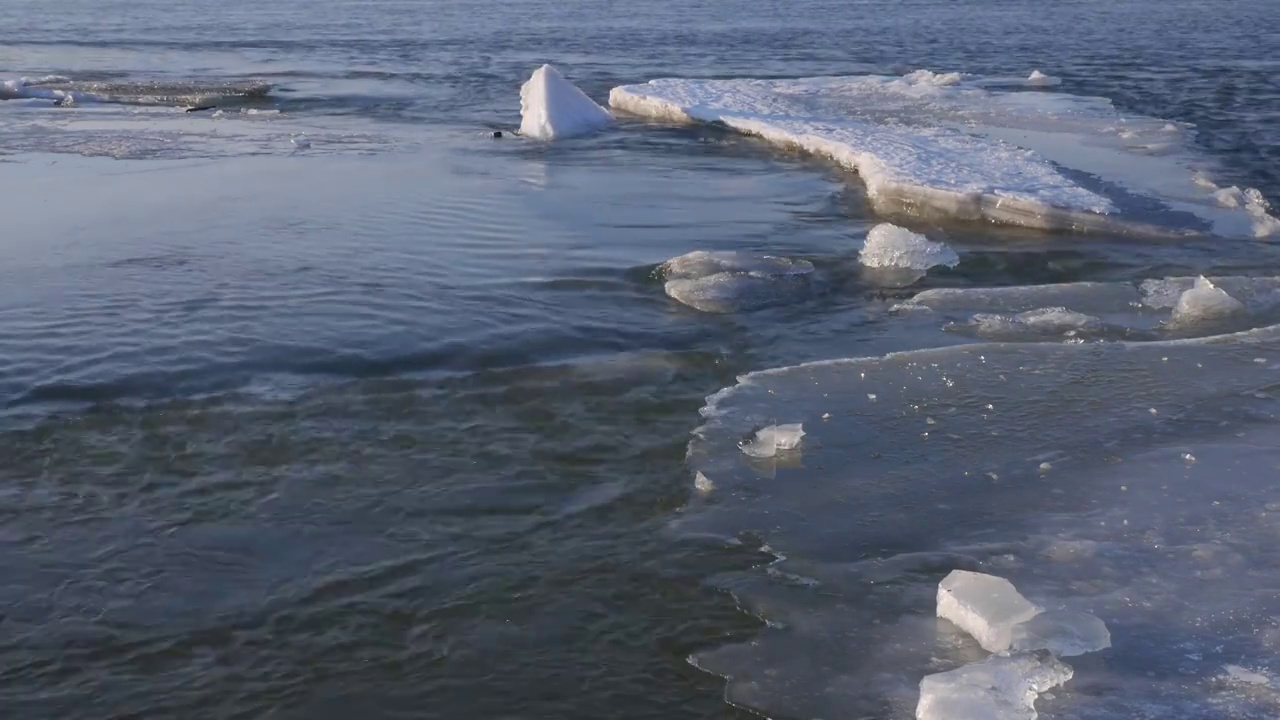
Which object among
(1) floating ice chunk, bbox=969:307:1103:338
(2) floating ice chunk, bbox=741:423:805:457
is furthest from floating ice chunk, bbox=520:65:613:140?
(2) floating ice chunk, bbox=741:423:805:457

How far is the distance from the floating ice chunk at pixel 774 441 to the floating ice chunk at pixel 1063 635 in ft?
5.56

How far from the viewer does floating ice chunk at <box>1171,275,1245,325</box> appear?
7.55 meters

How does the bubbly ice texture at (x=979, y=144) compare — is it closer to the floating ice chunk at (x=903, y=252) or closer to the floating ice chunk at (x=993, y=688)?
the floating ice chunk at (x=903, y=252)

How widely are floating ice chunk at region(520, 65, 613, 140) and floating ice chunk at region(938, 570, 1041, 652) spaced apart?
10.9 meters

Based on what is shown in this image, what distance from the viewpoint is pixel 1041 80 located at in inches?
719

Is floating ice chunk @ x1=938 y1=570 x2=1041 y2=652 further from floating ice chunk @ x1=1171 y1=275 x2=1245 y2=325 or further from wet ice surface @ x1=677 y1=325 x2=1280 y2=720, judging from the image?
floating ice chunk @ x1=1171 y1=275 x2=1245 y2=325

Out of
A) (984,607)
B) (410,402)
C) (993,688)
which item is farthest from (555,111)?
(993,688)

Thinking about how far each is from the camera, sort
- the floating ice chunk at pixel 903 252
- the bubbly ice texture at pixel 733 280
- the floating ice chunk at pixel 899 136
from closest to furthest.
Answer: the bubbly ice texture at pixel 733 280 < the floating ice chunk at pixel 903 252 < the floating ice chunk at pixel 899 136

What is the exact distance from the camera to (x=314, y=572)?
4.76 m

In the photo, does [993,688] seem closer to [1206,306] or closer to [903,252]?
[1206,306]

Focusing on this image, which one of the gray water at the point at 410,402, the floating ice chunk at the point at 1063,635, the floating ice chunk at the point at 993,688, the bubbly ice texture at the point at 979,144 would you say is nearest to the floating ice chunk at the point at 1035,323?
the gray water at the point at 410,402

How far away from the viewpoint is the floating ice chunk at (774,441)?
18.8 feet

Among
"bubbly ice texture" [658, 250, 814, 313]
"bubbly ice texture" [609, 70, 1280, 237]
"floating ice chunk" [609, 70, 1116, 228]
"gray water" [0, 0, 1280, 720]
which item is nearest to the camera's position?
"gray water" [0, 0, 1280, 720]

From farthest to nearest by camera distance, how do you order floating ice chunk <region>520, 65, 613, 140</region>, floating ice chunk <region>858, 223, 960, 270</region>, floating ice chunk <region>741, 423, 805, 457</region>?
floating ice chunk <region>520, 65, 613, 140</region>, floating ice chunk <region>858, 223, 960, 270</region>, floating ice chunk <region>741, 423, 805, 457</region>
